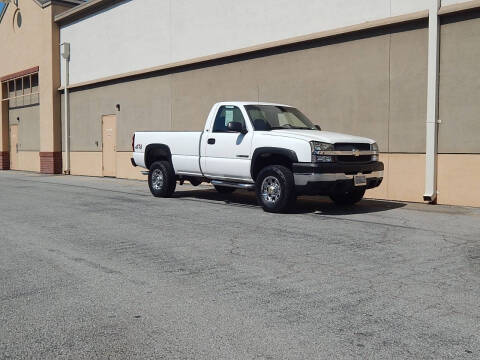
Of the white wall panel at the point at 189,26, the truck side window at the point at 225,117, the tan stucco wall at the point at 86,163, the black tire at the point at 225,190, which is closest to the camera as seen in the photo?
the truck side window at the point at 225,117

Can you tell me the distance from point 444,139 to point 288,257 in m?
6.49

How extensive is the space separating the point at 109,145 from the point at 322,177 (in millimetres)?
14654

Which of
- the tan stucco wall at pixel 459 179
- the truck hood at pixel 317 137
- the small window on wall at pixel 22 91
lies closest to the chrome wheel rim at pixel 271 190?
the truck hood at pixel 317 137

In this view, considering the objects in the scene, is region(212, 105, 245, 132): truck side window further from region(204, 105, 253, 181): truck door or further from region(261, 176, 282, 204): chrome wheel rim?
region(261, 176, 282, 204): chrome wheel rim

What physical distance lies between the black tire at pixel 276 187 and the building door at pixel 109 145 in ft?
42.1

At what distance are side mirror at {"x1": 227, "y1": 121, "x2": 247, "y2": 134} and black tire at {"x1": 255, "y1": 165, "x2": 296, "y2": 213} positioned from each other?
0.99 meters

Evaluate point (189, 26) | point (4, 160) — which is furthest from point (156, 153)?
point (4, 160)

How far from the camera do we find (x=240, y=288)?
15.6 ft

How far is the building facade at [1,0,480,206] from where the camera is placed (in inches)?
428

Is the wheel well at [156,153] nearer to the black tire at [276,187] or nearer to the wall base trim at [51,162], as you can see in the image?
the black tire at [276,187]

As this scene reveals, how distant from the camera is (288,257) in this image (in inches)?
236

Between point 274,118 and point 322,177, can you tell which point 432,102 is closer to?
point 274,118

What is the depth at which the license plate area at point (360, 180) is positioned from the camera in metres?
9.34

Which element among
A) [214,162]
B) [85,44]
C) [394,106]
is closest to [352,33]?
[394,106]
